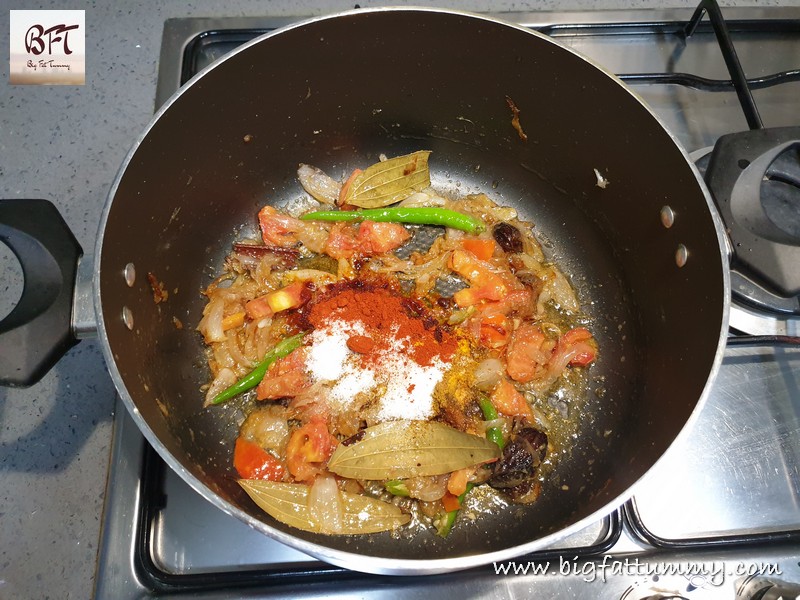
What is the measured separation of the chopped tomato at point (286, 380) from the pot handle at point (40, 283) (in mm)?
475

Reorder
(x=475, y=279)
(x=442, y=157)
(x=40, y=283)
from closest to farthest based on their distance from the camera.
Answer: (x=40, y=283) → (x=475, y=279) → (x=442, y=157)

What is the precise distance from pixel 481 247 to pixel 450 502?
2.42ft

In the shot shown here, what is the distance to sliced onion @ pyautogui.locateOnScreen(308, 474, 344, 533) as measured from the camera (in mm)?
1253

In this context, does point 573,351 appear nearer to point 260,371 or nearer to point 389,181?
point 389,181

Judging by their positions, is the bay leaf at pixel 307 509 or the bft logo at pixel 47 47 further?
the bft logo at pixel 47 47

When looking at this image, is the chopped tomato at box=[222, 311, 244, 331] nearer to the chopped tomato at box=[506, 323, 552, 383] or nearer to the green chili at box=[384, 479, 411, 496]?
the green chili at box=[384, 479, 411, 496]

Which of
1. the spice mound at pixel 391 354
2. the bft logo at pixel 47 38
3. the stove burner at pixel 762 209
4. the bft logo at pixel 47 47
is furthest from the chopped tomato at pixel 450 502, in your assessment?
the bft logo at pixel 47 38

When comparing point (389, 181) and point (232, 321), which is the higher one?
point (389, 181)

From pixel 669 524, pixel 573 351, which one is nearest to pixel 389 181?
pixel 573 351

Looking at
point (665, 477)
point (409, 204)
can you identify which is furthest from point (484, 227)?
point (665, 477)

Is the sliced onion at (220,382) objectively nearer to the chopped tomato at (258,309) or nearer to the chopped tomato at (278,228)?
the chopped tomato at (258,309)

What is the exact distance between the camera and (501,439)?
1.42 meters

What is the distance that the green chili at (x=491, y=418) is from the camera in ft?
4.63

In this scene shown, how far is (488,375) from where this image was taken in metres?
1.47
